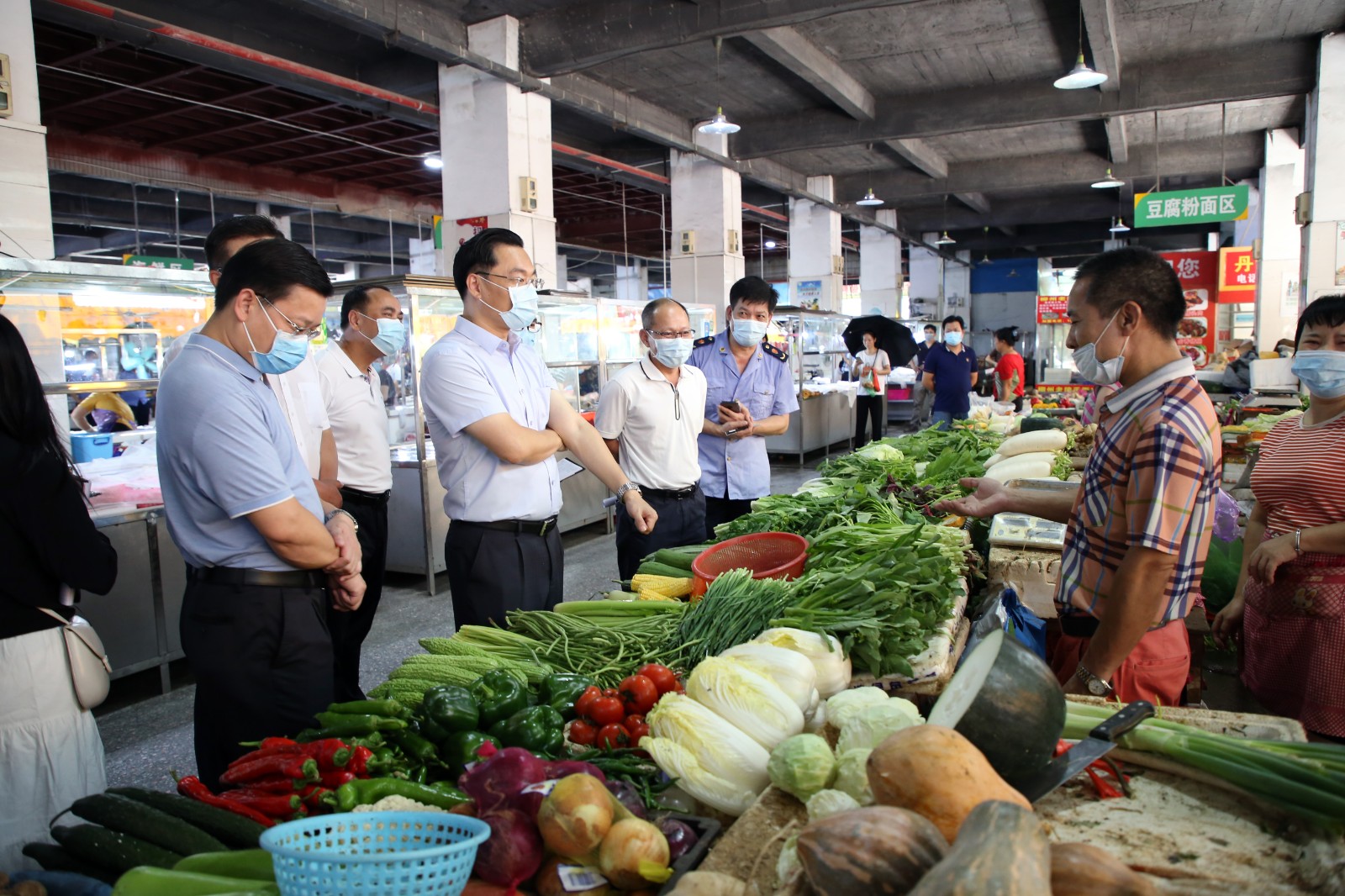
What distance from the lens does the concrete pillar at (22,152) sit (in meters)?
5.61

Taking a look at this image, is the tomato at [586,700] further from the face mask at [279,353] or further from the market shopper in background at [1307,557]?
the market shopper in background at [1307,557]

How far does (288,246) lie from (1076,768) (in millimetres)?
2519

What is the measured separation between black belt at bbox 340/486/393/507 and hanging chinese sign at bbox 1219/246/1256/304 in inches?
682

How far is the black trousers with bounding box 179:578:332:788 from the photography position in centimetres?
242

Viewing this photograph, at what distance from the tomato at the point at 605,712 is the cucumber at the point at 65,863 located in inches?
37.9

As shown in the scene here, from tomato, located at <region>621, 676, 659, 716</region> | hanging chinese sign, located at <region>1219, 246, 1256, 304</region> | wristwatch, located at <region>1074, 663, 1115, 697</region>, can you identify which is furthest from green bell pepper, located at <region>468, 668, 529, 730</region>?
hanging chinese sign, located at <region>1219, 246, 1256, 304</region>

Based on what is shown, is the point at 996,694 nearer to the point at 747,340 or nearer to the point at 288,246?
the point at 288,246

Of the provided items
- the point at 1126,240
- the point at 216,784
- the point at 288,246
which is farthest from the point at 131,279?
the point at 1126,240

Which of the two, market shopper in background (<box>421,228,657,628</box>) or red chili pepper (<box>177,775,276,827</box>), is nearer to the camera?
red chili pepper (<box>177,775,276,827</box>)

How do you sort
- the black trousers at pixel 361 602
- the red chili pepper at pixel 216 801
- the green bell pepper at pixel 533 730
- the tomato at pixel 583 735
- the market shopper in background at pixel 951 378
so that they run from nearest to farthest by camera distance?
the red chili pepper at pixel 216 801 < the green bell pepper at pixel 533 730 < the tomato at pixel 583 735 < the black trousers at pixel 361 602 < the market shopper in background at pixel 951 378

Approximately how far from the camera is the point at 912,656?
7.60ft

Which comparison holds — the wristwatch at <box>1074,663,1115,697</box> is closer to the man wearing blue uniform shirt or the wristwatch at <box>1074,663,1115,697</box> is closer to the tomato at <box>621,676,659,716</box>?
the tomato at <box>621,676,659,716</box>

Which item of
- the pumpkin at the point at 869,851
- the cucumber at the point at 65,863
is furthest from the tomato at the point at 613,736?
the cucumber at the point at 65,863

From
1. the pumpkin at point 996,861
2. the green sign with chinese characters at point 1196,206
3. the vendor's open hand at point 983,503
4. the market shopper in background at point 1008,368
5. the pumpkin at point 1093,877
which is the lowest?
the pumpkin at point 1093,877
